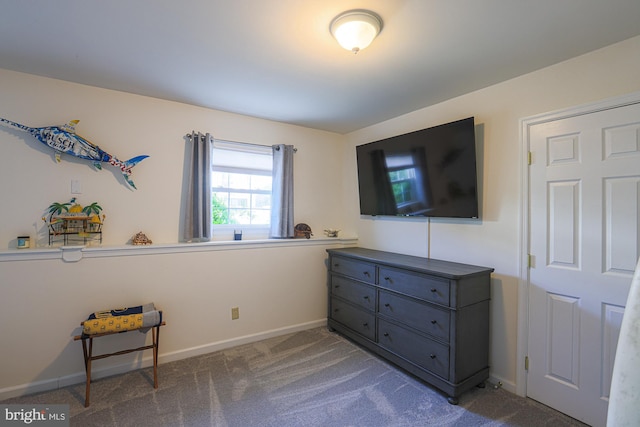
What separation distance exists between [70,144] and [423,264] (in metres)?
3.05

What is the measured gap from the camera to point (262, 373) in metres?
2.50

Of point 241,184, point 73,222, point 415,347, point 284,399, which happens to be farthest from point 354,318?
point 73,222

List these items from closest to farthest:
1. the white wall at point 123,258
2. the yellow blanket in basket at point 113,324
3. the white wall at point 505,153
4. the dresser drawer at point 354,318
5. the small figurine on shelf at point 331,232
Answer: the white wall at point 505,153 → the yellow blanket in basket at point 113,324 → the white wall at point 123,258 → the dresser drawer at point 354,318 → the small figurine on shelf at point 331,232

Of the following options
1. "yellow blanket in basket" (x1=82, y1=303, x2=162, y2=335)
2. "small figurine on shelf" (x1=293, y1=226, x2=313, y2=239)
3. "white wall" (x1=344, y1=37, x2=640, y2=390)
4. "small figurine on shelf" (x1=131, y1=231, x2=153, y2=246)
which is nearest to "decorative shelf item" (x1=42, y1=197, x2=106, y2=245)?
"small figurine on shelf" (x1=131, y1=231, x2=153, y2=246)

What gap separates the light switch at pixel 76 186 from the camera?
2.45m

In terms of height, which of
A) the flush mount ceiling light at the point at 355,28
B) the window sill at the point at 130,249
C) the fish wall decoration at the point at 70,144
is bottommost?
the window sill at the point at 130,249

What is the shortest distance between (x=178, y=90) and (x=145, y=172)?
2.65ft

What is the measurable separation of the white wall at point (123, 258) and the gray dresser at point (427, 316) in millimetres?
916

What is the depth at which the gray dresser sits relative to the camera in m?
2.13

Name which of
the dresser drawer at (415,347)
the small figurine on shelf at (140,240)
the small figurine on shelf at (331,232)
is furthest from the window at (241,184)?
the dresser drawer at (415,347)

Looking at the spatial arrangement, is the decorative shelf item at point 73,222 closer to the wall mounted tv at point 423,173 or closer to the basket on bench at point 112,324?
the basket on bench at point 112,324

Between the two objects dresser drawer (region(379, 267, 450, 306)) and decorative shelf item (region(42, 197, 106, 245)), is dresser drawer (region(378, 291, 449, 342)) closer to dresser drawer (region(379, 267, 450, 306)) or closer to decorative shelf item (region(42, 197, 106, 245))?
dresser drawer (region(379, 267, 450, 306))

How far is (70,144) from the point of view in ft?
7.72

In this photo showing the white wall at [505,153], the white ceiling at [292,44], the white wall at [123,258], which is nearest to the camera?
the white ceiling at [292,44]
